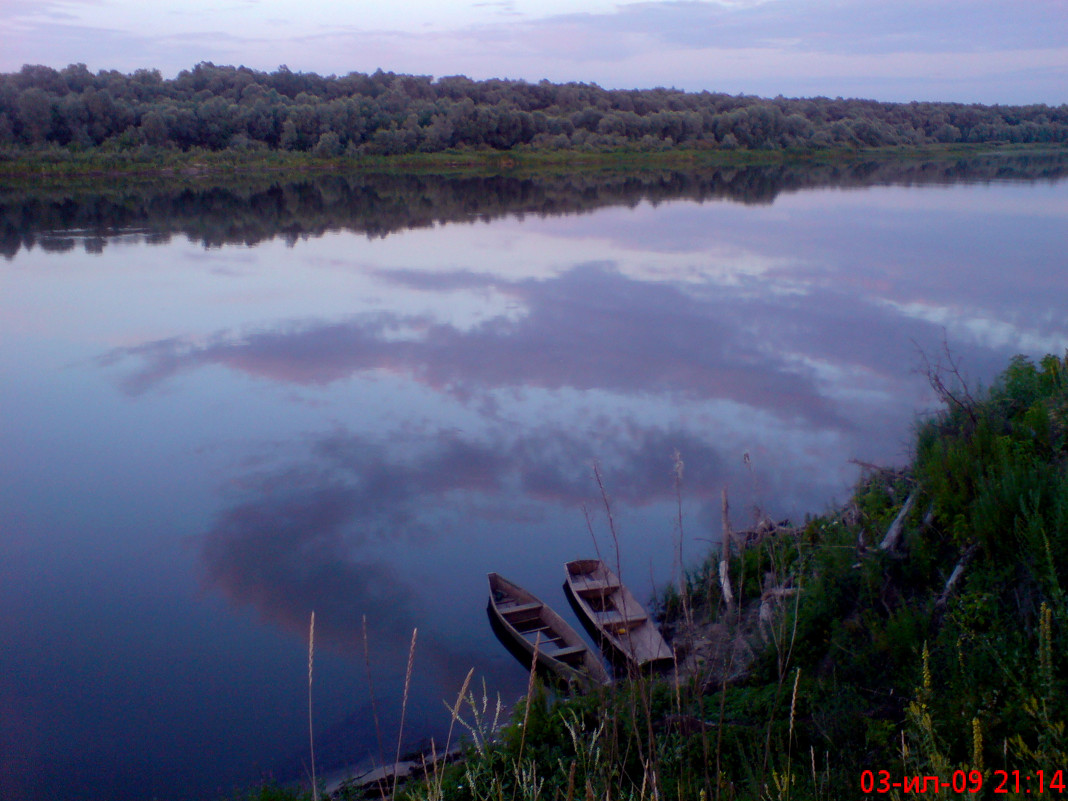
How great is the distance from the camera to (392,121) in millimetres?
55875

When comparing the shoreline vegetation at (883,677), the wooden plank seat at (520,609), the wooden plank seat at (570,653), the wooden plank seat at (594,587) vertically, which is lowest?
the wooden plank seat at (570,653)

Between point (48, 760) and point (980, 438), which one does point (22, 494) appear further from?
point (980, 438)

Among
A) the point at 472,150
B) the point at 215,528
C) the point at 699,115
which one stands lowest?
the point at 215,528

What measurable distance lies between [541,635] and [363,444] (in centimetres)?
475

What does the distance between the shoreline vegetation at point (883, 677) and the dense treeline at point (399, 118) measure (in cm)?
4978

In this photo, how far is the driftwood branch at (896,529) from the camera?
5.47 m

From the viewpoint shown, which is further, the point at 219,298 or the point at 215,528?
the point at 219,298

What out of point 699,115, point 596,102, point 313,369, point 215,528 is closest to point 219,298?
point 313,369

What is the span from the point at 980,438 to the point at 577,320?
12188 millimetres

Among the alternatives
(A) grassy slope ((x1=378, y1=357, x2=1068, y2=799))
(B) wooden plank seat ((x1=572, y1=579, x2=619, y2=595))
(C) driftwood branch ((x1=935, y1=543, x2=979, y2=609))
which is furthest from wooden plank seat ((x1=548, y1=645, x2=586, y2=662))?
(C) driftwood branch ((x1=935, y1=543, x2=979, y2=609))

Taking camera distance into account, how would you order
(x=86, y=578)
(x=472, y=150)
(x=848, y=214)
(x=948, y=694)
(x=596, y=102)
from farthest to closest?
(x=596, y=102), (x=472, y=150), (x=848, y=214), (x=86, y=578), (x=948, y=694)

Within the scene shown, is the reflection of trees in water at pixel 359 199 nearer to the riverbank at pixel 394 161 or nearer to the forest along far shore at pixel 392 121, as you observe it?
the riverbank at pixel 394 161

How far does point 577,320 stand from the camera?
56.8ft
